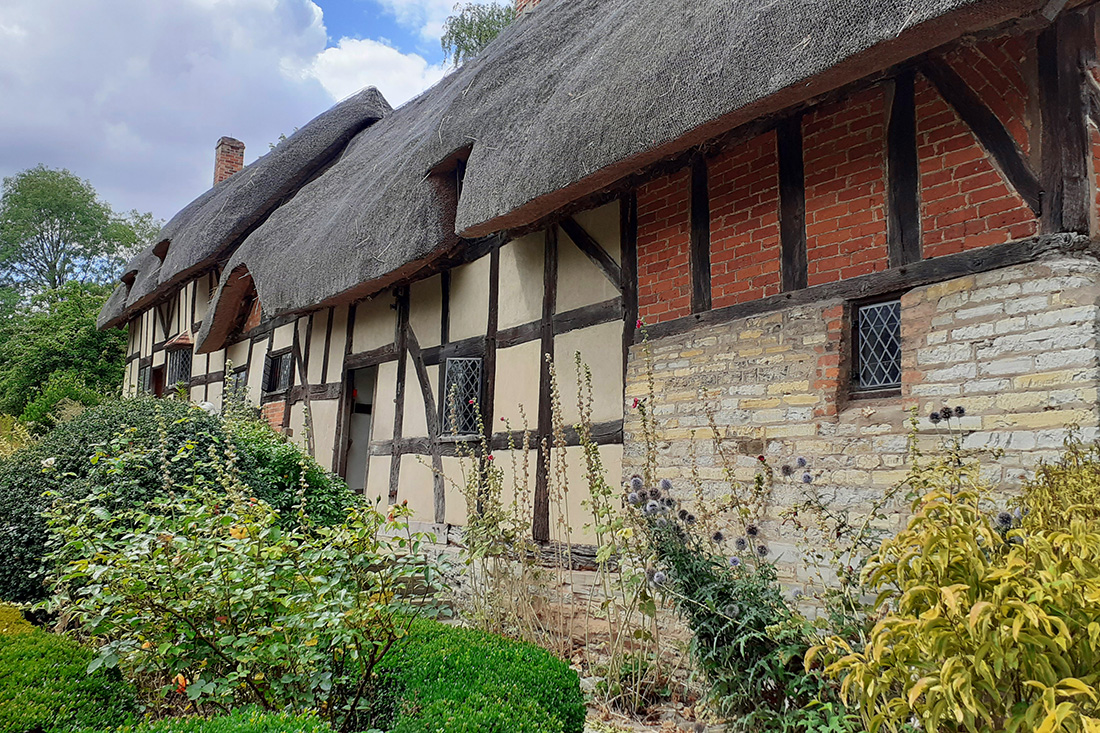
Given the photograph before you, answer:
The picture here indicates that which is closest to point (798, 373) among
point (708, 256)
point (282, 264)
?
point (708, 256)

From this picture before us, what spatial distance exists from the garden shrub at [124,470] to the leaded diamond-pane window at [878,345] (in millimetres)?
2998

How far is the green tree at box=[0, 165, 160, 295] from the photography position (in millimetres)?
28219

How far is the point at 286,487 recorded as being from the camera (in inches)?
186

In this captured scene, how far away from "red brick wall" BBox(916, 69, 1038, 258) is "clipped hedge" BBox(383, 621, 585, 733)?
237 centimetres

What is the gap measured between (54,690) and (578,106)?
3.76 m

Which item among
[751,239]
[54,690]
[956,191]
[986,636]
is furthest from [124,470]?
[956,191]

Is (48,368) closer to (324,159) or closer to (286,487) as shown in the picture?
(324,159)

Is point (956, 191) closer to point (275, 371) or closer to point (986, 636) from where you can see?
point (986, 636)

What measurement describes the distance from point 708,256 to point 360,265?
3.49 m

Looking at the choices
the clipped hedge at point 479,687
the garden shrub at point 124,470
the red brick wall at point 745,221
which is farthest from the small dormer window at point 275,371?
the clipped hedge at point 479,687

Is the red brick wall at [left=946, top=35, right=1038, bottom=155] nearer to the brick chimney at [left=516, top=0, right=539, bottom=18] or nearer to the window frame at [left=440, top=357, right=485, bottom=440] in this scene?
the window frame at [left=440, top=357, right=485, bottom=440]

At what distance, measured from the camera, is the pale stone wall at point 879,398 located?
2.67 metres

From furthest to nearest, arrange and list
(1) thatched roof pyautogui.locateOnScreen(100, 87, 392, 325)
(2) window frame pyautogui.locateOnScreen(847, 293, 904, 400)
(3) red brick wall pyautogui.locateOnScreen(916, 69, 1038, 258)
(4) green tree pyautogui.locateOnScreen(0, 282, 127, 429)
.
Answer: (4) green tree pyautogui.locateOnScreen(0, 282, 127, 429), (1) thatched roof pyautogui.locateOnScreen(100, 87, 392, 325), (2) window frame pyautogui.locateOnScreen(847, 293, 904, 400), (3) red brick wall pyautogui.locateOnScreen(916, 69, 1038, 258)

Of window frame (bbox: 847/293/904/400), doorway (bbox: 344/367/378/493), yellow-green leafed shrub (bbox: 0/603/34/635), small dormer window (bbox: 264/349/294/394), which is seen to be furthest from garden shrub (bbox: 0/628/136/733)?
small dormer window (bbox: 264/349/294/394)
